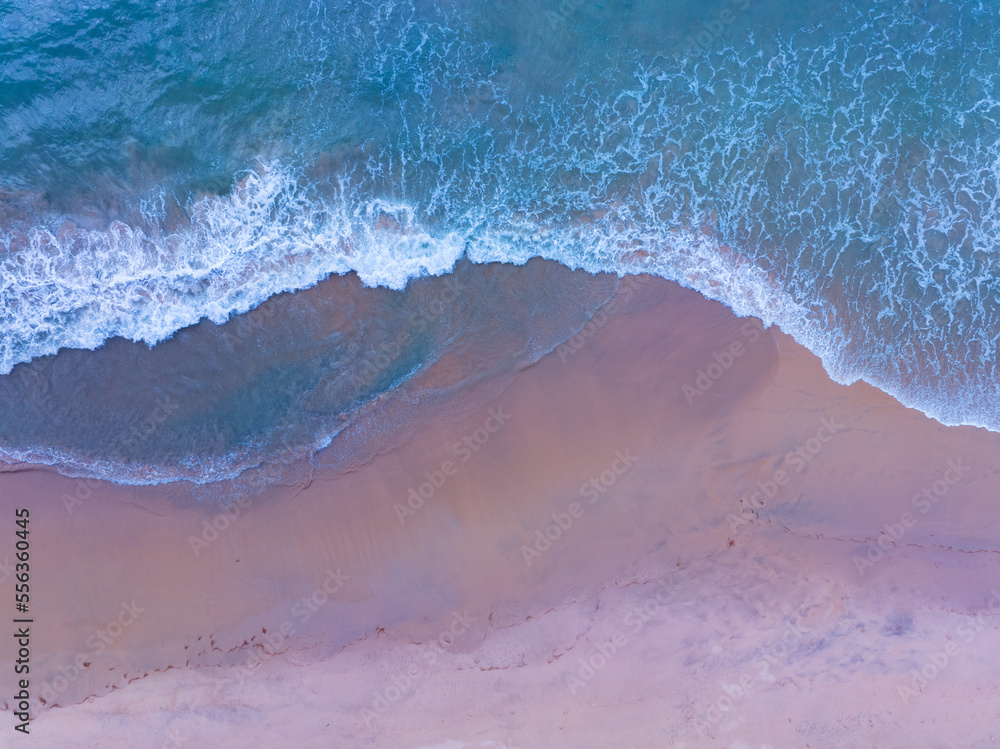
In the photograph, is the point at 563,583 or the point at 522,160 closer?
the point at 563,583

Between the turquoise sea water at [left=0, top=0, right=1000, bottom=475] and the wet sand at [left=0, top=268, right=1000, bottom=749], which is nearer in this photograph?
the wet sand at [left=0, top=268, right=1000, bottom=749]

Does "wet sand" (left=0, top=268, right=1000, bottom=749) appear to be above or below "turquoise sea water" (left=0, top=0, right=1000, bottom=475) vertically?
below

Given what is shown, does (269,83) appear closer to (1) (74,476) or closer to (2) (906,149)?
(1) (74,476)

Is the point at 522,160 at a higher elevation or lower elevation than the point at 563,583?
higher

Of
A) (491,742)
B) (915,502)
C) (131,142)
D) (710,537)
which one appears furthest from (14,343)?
(915,502)
